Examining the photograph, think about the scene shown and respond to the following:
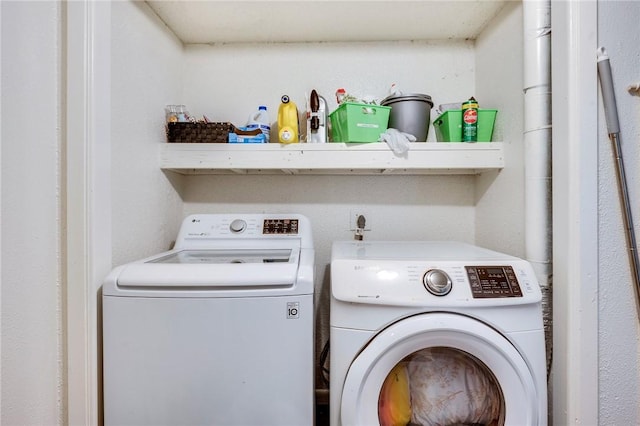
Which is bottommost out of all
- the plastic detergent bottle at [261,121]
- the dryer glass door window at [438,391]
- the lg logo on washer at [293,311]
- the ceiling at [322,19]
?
the dryer glass door window at [438,391]

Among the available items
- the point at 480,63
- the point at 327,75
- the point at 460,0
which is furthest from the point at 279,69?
the point at 480,63

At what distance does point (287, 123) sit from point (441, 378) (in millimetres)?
1170

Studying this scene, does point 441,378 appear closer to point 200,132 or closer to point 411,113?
point 411,113

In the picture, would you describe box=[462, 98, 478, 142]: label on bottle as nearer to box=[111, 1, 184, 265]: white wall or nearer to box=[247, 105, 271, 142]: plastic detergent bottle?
box=[247, 105, 271, 142]: plastic detergent bottle

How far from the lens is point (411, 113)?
140 centimetres

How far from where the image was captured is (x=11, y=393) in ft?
2.96

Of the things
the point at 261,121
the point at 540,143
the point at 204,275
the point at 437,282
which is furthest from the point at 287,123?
the point at 540,143

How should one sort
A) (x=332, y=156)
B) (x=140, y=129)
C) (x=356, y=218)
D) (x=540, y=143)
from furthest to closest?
(x=356, y=218) < (x=332, y=156) < (x=140, y=129) < (x=540, y=143)

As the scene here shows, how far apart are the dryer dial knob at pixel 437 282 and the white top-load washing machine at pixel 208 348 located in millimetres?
373

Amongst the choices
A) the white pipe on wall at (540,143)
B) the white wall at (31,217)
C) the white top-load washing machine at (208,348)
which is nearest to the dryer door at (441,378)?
the white top-load washing machine at (208,348)

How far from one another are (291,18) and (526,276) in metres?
1.46

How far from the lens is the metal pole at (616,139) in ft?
3.17

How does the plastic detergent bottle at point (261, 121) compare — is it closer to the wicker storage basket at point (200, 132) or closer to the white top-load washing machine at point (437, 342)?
the wicker storage basket at point (200, 132)

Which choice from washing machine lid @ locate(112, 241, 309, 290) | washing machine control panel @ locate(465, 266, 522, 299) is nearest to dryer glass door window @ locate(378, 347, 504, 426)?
washing machine control panel @ locate(465, 266, 522, 299)
